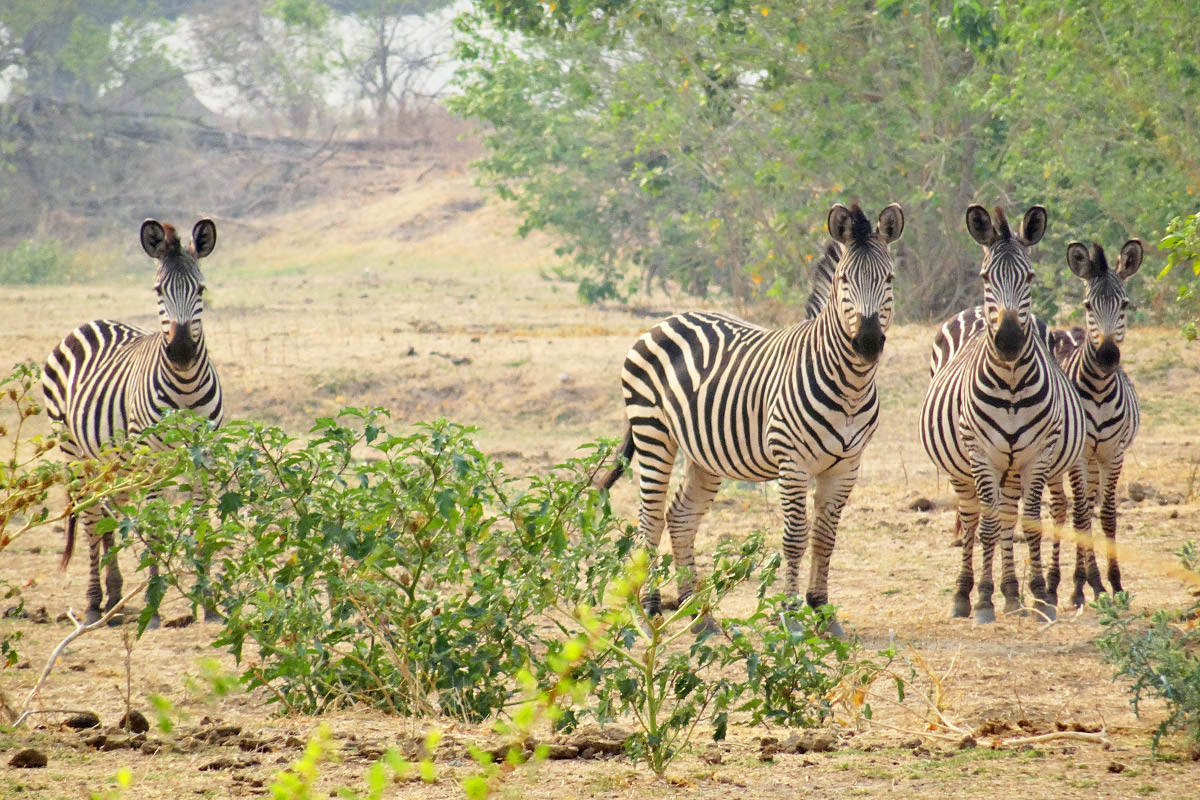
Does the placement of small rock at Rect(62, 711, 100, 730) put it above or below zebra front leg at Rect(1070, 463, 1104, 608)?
below

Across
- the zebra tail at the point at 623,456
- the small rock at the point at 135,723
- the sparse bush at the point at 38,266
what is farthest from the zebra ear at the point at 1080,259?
the sparse bush at the point at 38,266

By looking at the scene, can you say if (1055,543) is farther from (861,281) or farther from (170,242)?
(170,242)

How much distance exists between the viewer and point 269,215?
34.9 meters

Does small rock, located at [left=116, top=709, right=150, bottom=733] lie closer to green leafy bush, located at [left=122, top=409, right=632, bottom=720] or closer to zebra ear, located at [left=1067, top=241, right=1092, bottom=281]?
green leafy bush, located at [left=122, top=409, right=632, bottom=720]

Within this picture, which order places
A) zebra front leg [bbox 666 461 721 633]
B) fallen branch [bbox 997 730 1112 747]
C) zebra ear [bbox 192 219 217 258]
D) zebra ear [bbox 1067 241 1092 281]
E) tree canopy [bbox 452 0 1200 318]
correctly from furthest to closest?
tree canopy [bbox 452 0 1200 318], zebra ear [bbox 192 219 217 258], zebra front leg [bbox 666 461 721 633], zebra ear [bbox 1067 241 1092 281], fallen branch [bbox 997 730 1112 747]

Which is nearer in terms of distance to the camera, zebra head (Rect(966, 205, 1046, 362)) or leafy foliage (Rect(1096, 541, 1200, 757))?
leafy foliage (Rect(1096, 541, 1200, 757))

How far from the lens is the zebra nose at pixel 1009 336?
238 inches

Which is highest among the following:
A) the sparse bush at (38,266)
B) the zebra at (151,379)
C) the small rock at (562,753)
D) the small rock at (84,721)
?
the sparse bush at (38,266)

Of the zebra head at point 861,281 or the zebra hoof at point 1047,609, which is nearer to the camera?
the zebra head at point 861,281

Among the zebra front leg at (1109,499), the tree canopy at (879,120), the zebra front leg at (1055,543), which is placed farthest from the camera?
the tree canopy at (879,120)

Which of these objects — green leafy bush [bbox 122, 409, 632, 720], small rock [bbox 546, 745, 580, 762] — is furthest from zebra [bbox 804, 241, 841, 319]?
small rock [bbox 546, 745, 580, 762]

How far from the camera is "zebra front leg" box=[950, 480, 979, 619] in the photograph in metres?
6.51

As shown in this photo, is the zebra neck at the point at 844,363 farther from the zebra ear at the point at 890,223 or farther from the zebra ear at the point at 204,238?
the zebra ear at the point at 204,238

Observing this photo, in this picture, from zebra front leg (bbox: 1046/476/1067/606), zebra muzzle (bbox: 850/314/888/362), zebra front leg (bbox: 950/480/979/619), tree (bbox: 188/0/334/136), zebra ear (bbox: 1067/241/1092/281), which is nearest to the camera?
zebra muzzle (bbox: 850/314/888/362)
